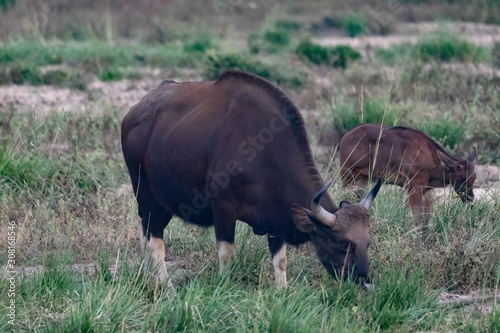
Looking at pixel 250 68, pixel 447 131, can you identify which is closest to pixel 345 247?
pixel 447 131

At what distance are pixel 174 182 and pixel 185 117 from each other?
59 centimetres

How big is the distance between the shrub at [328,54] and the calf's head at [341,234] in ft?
40.0

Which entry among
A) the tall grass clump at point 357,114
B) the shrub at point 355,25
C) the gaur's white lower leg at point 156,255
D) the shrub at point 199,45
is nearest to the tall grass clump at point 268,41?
the shrub at point 199,45

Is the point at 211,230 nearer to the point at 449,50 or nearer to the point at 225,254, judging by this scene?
the point at 225,254

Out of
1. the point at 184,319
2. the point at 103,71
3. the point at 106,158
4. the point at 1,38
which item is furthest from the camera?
the point at 1,38

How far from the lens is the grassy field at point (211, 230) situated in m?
5.60

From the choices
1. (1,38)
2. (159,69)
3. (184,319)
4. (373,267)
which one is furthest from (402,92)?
(1,38)

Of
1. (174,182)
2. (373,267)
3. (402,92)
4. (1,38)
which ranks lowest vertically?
(1,38)

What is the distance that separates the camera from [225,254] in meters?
6.46

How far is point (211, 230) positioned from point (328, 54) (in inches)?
438

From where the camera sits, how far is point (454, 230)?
7.39m

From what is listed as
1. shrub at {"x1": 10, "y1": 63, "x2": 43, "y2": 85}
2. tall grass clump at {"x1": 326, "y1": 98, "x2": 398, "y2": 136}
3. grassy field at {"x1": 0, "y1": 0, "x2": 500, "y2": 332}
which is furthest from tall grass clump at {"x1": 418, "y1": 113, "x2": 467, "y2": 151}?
shrub at {"x1": 10, "y1": 63, "x2": 43, "y2": 85}

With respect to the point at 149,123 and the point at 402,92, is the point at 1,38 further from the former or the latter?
the point at 149,123

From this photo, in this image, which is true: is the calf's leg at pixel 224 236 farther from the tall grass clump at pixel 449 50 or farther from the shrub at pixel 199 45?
the shrub at pixel 199 45
